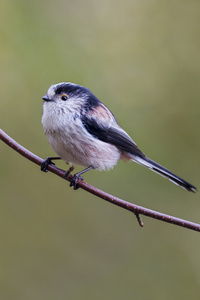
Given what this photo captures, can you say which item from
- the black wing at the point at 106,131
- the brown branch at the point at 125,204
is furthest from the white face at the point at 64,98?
the brown branch at the point at 125,204

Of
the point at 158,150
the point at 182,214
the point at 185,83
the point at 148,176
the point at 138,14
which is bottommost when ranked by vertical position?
the point at 182,214

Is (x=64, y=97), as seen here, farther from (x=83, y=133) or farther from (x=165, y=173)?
(x=165, y=173)

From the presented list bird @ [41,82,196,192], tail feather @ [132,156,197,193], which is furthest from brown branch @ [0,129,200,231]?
tail feather @ [132,156,197,193]

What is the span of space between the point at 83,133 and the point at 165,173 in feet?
1.92

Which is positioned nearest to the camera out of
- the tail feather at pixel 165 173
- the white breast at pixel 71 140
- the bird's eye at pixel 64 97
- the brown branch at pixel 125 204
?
the brown branch at pixel 125 204

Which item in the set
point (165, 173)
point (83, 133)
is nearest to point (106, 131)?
point (83, 133)

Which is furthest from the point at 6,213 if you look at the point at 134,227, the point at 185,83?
the point at 185,83

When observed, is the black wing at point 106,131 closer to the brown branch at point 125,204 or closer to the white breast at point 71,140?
the white breast at point 71,140

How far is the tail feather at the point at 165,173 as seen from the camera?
2615 millimetres

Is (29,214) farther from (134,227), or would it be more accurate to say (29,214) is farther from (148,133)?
(148,133)

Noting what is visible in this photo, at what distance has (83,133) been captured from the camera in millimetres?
2822

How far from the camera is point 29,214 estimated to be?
418 centimetres

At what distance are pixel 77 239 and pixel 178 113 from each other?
1655mm

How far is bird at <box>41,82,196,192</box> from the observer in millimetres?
2740
